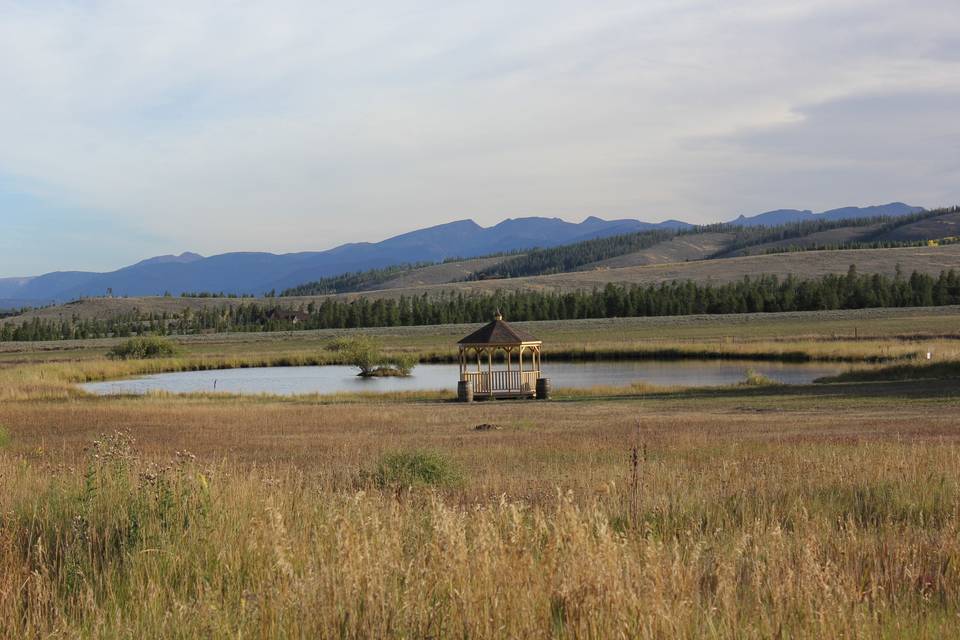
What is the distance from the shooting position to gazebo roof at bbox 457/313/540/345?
38094mm

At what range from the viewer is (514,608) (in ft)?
16.2

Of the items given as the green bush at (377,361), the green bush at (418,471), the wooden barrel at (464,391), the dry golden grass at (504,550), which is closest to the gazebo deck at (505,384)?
the wooden barrel at (464,391)

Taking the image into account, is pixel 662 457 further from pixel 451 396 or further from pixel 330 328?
pixel 330 328

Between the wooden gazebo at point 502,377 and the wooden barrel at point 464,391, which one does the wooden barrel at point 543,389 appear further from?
the wooden barrel at point 464,391

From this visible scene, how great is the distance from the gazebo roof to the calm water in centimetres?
563

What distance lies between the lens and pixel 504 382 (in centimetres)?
3925

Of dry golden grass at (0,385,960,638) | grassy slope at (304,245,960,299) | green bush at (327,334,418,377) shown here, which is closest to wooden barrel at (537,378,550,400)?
green bush at (327,334,418,377)

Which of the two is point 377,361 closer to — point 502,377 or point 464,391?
point 502,377

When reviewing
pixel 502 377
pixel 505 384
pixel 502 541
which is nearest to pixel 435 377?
pixel 502 377

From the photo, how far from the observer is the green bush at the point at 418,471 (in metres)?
11.6

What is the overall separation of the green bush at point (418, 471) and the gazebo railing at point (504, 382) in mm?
25406

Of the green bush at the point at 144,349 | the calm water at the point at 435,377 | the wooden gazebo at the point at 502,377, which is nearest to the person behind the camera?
the wooden gazebo at the point at 502,377

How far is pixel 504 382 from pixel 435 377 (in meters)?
14.6

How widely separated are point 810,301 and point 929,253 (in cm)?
7243
